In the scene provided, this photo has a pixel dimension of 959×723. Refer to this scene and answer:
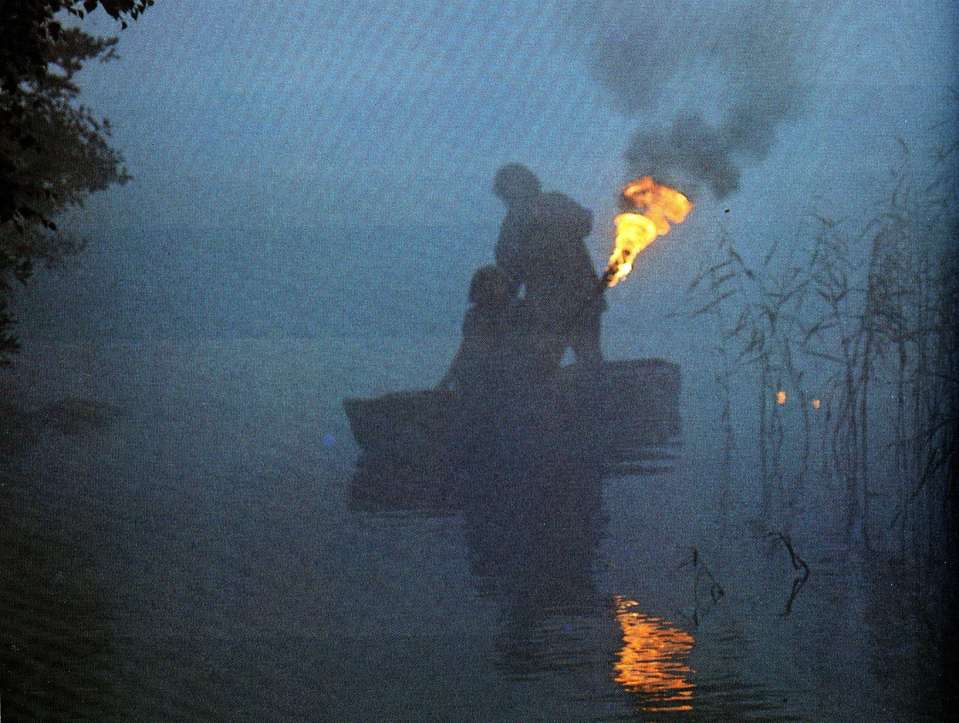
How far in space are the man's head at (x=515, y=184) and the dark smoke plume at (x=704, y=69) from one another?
322 millimetres

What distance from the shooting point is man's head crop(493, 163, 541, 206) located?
377cm

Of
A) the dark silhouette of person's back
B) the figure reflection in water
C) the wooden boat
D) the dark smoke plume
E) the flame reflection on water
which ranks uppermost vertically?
the dark smoke plume

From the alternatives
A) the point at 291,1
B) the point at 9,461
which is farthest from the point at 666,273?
the point at 9,461

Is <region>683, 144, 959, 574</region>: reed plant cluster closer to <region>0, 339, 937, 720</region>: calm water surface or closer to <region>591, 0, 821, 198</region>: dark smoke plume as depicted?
<region>0, 339, 937, 720</region>: calm water surface

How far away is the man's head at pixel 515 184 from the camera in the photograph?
3.77 metres

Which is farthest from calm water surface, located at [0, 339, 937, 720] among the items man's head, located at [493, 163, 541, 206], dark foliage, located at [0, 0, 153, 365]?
man's head, located at [493, 163, 541, 206]

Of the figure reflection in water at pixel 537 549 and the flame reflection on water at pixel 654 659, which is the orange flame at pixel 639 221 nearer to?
the figure reflection in water at pixel 537 549

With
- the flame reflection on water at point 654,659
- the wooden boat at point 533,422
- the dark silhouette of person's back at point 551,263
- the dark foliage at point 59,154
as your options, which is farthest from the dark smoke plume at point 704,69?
the dark foliage at point 59,154

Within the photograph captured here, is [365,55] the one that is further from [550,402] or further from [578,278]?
[550,402]

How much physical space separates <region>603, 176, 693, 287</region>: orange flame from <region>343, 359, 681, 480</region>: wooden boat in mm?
320

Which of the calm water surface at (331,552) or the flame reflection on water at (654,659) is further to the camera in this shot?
the calm water surface at (331,552)

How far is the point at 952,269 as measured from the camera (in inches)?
150

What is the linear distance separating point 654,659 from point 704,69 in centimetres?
186

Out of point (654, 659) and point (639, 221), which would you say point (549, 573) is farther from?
point (639, 221)
